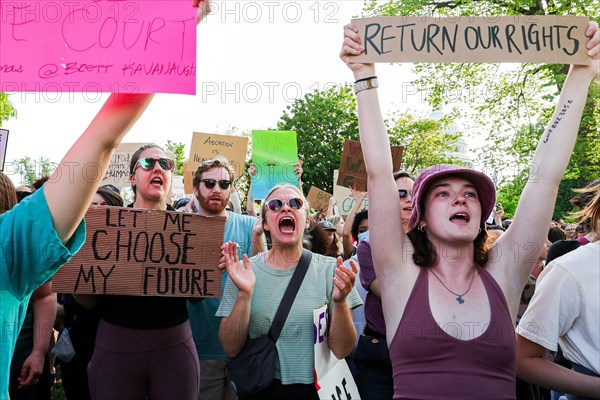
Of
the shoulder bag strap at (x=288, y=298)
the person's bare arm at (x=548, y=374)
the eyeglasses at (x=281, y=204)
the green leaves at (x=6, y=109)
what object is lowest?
the person's bare arm at (x=548, y=374)

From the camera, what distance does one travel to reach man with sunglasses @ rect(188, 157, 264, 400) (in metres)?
3.85

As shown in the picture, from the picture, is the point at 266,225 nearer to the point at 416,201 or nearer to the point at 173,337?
the point at 173,337

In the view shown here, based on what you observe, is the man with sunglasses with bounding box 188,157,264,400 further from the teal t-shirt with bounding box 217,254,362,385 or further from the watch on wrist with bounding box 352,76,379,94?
the watch on wrist with bounding box 352,76,379,94

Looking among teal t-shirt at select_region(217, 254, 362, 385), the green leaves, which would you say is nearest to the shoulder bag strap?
teal t-shirt at select_region(217, 254, 362, 385)

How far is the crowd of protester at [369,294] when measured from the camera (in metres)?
1.57

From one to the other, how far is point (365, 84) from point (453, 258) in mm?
797

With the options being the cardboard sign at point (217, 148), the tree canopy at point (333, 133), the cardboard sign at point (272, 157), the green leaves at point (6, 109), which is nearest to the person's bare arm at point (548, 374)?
the cardboard sign at point (272, 157)

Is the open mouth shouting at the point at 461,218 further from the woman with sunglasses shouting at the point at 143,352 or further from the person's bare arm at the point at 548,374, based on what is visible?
the woman with sunglasses shouting at the point at 143,352

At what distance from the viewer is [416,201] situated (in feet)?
8.05

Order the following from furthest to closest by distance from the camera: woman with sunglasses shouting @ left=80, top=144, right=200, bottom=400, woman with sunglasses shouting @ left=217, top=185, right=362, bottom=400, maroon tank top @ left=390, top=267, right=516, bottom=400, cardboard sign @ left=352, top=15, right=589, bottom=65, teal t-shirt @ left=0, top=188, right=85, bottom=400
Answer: woman with sunglasses shouting @ left=80, top=144, right=200, bottom=400 → woman with sunglasses shouting @ left=217, top=185, right=362, bottom=400 → cardboard sign @ left=352, top=15, right=589, bottom=65 → maroon tank top @ left=390, top=267, right=516, bottom=400 → teal t-shirt @ left=0, top=188, right=85, bottom=400

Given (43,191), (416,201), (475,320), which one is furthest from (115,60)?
(475,320)

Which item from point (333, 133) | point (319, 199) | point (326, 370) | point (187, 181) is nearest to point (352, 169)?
point (187, 181)

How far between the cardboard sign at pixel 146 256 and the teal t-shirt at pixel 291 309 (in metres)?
0.26

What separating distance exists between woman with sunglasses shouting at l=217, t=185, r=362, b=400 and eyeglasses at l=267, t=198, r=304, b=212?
16 cm
